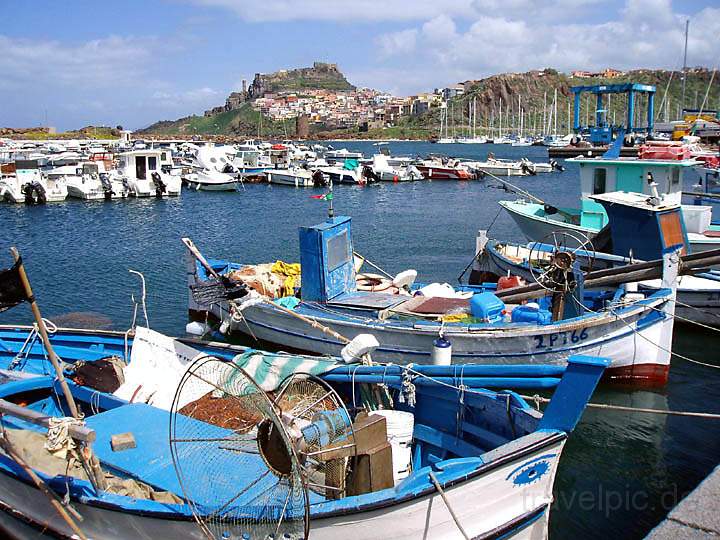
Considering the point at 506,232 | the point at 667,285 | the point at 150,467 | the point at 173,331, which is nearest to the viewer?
the point at 150,467

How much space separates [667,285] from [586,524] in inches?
203

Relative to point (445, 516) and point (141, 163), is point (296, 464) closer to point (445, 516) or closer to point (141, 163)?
point (445, 516)

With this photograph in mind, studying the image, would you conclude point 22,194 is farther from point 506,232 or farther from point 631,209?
point 631,209

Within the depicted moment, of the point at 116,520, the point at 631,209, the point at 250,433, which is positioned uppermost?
the point at 631,209

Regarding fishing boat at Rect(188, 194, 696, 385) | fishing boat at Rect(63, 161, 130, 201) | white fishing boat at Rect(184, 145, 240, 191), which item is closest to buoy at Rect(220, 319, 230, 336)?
fishing boat at Rect(188, 194, 696, 385)

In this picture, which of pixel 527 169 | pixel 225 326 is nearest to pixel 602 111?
pixel 225 326

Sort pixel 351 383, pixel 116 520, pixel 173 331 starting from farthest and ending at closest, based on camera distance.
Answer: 1. pixel 173 331
2. pixel 351 383
3. pixel 116 520

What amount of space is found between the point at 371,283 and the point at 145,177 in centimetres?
4062

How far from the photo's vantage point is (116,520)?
22.6 feet

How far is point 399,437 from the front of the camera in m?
7.75

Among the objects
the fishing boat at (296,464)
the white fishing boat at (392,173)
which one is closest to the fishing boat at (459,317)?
the fishing boat at (296,464)

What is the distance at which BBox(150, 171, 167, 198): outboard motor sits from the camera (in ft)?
170

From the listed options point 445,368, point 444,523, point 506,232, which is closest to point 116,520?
point 444,523

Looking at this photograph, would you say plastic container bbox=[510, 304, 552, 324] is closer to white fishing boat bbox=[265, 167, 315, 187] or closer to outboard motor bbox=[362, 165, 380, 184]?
white fishing boat bbox=[265, 167, 315, 187]
